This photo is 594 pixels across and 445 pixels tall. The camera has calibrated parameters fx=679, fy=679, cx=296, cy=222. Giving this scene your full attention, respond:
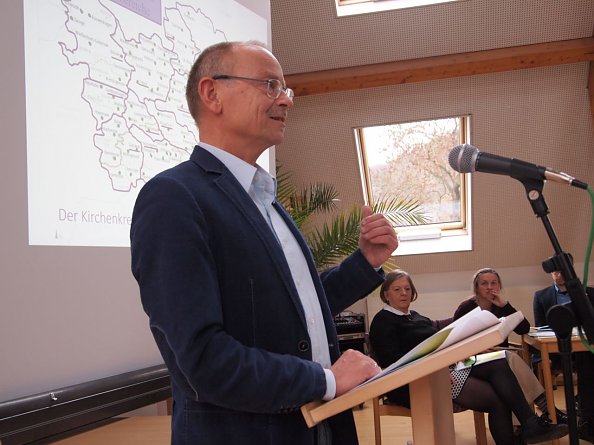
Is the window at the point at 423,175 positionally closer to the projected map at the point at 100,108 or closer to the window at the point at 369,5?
the window at the point at 369,5

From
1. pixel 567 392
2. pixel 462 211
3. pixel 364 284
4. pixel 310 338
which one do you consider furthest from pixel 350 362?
pixel 462 211

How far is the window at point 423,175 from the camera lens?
7082 mm

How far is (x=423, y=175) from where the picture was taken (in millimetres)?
7383

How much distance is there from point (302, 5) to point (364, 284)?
4.76m

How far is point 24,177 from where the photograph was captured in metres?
2.10

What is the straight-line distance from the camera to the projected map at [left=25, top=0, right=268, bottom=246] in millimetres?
2182

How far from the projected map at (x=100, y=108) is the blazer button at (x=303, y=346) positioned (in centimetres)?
124

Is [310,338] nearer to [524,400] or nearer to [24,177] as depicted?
[24,177]

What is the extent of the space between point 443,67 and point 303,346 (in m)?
5.27

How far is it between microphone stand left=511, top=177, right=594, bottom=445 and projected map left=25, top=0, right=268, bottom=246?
56.5 inches

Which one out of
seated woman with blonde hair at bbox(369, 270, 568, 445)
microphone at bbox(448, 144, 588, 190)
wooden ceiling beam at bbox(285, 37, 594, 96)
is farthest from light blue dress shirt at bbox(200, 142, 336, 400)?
wooden ceiling beam at bbox(285, 37, 594, 96)

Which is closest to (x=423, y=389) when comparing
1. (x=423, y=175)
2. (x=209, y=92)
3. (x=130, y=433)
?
(x=209, y=92)

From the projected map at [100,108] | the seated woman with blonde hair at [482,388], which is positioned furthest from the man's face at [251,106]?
the seated woman with blonde hair at [482,388]

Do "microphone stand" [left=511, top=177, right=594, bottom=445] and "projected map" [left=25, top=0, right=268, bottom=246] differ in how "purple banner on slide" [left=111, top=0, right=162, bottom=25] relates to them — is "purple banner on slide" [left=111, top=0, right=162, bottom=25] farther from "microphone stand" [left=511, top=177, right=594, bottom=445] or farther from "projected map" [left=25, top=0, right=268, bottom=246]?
"microphone stand" [left=511, top=177, right=594, bottom=445]
